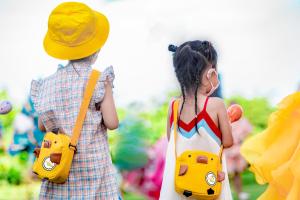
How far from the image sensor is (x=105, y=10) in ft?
15.1

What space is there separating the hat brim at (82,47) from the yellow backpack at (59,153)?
18cm

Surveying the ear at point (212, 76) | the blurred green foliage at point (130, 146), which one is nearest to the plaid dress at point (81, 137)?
the ear at point (212, 76)

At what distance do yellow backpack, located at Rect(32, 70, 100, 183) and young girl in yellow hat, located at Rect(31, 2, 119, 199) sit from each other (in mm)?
30

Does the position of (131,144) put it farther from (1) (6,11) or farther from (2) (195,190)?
(2) (195,190)

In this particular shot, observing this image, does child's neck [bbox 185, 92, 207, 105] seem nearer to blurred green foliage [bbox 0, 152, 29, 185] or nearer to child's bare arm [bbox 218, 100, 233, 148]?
child's bare arm [bbox 218, 100, 233, 148]

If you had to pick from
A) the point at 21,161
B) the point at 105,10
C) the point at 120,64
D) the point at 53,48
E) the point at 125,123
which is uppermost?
the point at 53,48

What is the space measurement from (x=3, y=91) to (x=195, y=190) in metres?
2.31

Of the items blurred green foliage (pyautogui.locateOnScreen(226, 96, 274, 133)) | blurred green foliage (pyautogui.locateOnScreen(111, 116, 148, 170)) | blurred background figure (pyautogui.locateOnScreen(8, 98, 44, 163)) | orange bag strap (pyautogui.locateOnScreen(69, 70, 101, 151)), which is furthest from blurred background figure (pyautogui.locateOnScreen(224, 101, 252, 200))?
orange bag strap (pyautogui.locateOnScreen(69, 70, 101, 151))

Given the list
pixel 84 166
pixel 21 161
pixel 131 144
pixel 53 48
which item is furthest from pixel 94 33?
pixel 21 161

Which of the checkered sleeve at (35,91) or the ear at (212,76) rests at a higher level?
the ear at (212,76)

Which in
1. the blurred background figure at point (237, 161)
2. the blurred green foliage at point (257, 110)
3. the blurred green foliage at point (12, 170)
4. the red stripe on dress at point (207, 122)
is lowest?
the blurred green foliage at point (12, 170)

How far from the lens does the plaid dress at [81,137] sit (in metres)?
2.82

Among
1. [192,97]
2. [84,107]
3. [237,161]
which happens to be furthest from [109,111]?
[237,161]

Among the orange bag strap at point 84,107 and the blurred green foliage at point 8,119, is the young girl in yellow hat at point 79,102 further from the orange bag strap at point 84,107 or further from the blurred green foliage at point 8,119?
the blurred green foliage at point 8,119
